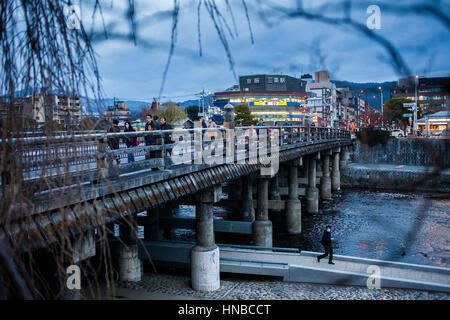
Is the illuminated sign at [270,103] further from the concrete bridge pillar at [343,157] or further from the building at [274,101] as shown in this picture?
the concrete bridge pillar at [343,157]

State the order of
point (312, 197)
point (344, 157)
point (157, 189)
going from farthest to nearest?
1. point (344, 157)
2. point (312, 197)
3. point (157, 189)

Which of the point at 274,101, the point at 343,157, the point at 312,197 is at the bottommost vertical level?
the point at 312,197

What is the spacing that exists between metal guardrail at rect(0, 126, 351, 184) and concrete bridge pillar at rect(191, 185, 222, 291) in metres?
1.52

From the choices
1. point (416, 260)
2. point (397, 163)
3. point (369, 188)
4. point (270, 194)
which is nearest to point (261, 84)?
point (397, 163)

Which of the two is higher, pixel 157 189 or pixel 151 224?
pixel 157 189

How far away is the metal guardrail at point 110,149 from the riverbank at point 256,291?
425 cm

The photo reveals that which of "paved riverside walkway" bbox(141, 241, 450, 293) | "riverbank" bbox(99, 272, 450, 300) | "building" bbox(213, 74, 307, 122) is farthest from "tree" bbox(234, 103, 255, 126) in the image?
"riverbank" bbox(99, 272, 450, 300)

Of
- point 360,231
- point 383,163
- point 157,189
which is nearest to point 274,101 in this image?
point 383,163

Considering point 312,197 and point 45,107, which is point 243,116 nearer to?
point 312,197

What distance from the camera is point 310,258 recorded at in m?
15.8

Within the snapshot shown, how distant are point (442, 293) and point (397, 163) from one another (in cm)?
4366

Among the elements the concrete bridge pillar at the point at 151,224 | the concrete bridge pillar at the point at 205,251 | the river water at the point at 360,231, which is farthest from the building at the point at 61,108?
the concrete bridge pillar at the point at 151,224

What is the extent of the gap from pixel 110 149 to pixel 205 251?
5.07m

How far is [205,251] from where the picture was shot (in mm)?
13117
